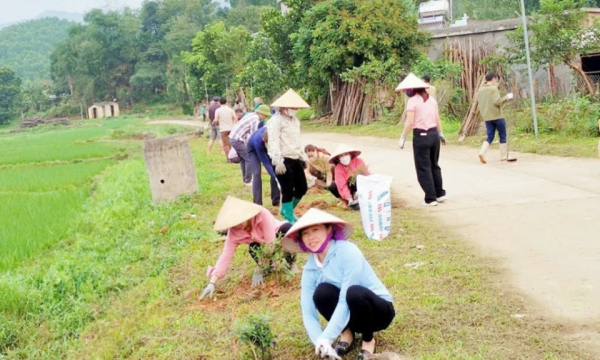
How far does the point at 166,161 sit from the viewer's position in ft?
35.2

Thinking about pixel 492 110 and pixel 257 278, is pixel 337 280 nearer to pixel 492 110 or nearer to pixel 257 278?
pixel 257 278

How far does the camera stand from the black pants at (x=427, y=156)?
842 centimetres

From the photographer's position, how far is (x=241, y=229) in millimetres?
5723

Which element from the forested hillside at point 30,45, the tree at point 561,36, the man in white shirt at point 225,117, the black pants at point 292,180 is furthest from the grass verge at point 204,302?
the forested hillside at point 30,45

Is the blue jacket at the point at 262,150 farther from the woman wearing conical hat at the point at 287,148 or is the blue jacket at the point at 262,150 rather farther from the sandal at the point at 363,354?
the sandal at the point at 363,354

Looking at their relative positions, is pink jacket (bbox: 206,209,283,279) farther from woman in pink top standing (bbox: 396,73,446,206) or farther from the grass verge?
woman in pink top standing (bbox: 396,73,446,206)

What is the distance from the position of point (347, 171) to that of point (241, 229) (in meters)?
3.03

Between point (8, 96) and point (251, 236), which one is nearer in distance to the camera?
point (251, 236)

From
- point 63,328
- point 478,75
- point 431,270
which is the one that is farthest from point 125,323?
point 478,75

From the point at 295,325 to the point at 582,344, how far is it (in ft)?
6.12

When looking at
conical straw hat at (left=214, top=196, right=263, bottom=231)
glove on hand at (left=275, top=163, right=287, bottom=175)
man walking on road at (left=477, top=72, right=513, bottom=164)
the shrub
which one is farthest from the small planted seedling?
the shrub

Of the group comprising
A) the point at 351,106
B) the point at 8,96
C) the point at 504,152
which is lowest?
the point at 504,152

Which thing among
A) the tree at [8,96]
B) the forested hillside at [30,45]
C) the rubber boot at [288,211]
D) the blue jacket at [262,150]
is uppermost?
the forested hillside at [30,45]

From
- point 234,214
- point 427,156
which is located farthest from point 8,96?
point 234,214
